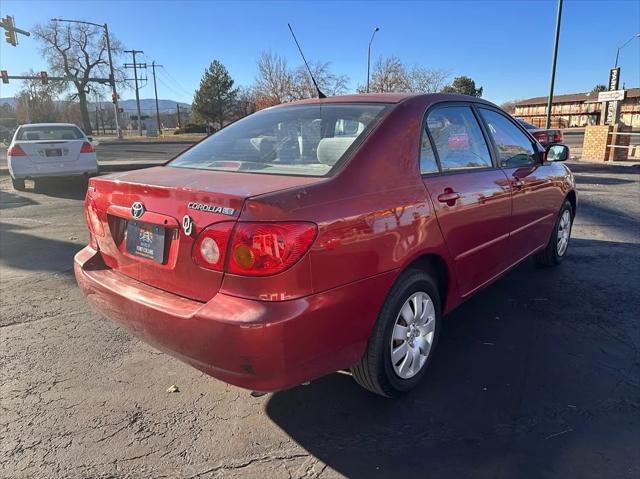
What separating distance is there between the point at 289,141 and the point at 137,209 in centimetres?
100

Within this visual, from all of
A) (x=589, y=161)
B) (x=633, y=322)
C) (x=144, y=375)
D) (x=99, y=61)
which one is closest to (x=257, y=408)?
(x=144, y=375)

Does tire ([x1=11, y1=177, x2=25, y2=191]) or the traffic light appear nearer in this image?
tire ([x1=11, y1=177, x2=25, y2=191])

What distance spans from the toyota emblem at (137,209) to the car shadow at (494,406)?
1283 millimetres

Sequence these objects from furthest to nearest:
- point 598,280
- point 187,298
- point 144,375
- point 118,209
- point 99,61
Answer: point 99,61, point 598,280, point 144,375, point 118,209, point 187,298

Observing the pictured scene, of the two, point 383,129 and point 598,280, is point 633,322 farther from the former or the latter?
point 383,129

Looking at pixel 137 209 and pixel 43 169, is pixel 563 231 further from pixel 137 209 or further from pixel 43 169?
pixel 43 169

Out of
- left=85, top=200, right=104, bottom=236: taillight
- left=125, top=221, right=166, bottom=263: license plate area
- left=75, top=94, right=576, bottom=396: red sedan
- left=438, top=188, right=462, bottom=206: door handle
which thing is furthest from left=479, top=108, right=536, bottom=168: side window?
left=85, top=200, right=104, bottom=236: taillight

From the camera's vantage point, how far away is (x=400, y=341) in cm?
266

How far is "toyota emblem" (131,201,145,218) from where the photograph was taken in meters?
2.43

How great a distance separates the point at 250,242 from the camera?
2027 millimetres

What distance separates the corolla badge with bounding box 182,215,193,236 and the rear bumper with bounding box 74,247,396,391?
0.33 m

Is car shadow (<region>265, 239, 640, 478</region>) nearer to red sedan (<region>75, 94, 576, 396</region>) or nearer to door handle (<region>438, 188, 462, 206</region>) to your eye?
red sedan (<region>75, 94, 576, 396</region>)

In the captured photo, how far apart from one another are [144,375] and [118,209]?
1.13m

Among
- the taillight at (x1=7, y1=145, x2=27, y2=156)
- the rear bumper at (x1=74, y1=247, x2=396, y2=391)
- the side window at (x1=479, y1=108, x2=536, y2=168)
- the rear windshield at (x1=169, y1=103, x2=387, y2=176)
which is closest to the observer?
the rear bumper at (x1=74, y1=247, x2=396, y2=391)
